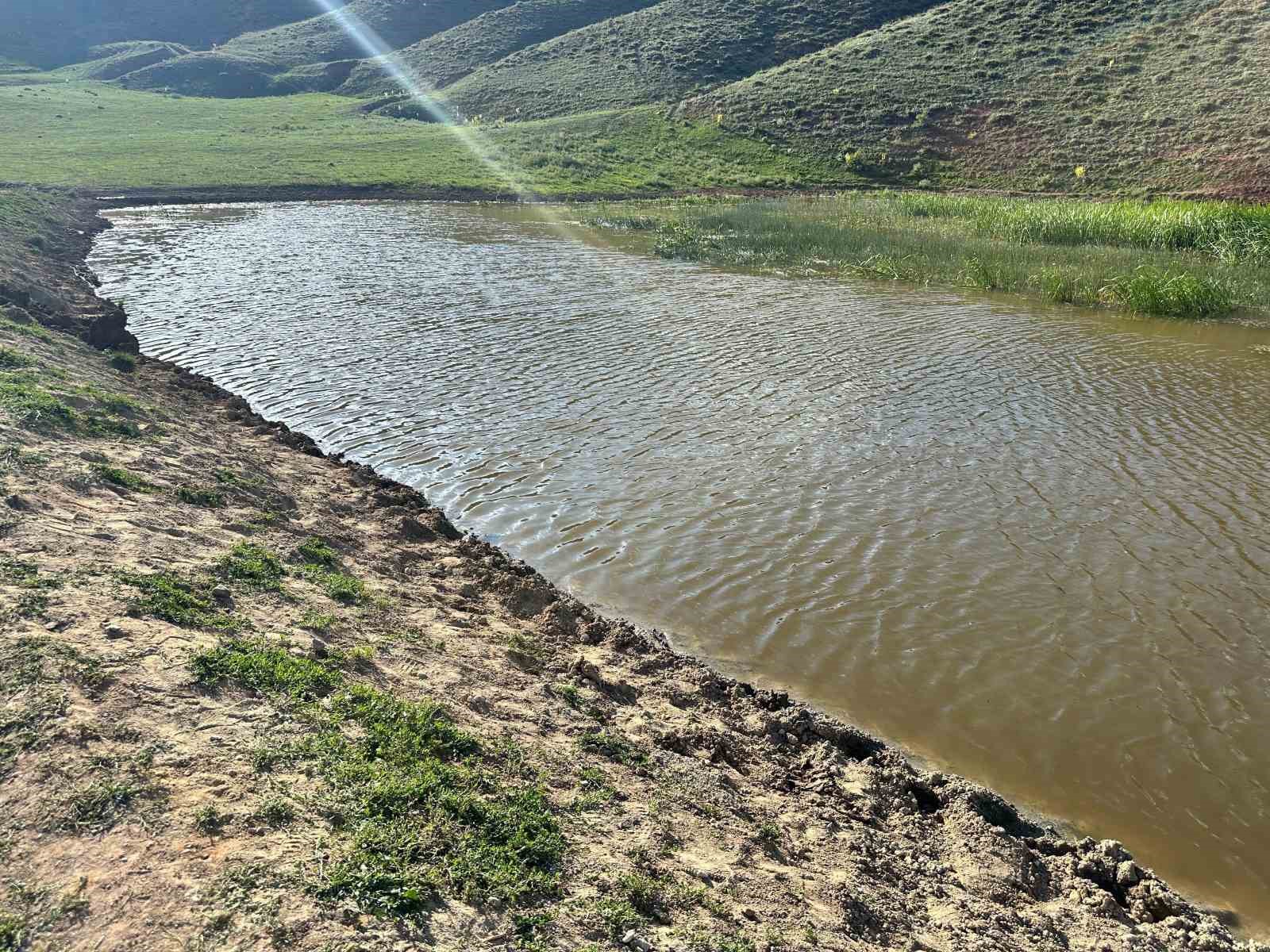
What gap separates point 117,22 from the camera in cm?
11306

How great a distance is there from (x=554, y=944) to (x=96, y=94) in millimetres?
90883

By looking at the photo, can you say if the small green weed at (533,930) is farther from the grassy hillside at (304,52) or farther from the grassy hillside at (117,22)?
the grassy hillside at (117,22)

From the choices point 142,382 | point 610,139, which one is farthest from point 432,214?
point 142,382

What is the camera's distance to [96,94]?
72938 mm

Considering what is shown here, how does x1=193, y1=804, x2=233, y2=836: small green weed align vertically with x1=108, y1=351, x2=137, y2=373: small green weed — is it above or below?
below

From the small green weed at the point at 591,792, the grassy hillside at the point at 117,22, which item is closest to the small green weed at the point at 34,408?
the small green weed at the point at 591,792

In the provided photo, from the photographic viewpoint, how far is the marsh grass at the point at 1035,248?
21891mm

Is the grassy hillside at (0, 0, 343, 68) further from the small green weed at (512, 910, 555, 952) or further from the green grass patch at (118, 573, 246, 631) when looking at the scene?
the small green weed at (512, 910, 555, 952)

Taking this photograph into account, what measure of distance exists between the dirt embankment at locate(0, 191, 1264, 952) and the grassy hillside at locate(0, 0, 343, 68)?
118 meters

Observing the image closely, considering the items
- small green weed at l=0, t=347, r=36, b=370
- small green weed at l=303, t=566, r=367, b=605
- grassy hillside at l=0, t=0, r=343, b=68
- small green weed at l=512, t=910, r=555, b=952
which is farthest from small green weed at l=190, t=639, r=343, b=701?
grassy hillside at l=0, t=0, r=343, b=68

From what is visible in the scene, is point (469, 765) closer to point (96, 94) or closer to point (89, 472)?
point (89, 472)

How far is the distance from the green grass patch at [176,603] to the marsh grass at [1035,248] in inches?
880

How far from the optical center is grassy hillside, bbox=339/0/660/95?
8604 centimetres

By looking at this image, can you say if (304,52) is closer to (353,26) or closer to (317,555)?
(353,26)
